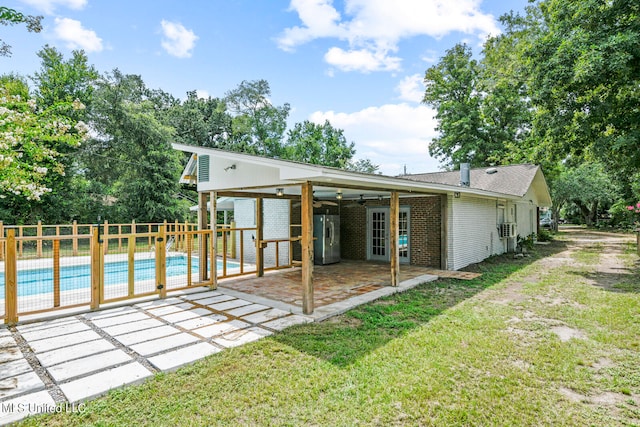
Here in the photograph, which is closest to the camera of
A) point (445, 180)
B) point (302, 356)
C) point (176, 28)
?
point (302, 356)

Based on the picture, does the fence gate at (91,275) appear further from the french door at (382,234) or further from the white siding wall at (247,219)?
the french door at (382,234)

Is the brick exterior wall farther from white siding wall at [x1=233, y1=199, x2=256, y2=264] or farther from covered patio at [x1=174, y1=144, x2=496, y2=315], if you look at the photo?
white siding wall at [x1=233, y1=199, x2=256, y2=264]

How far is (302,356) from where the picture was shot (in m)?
3.85

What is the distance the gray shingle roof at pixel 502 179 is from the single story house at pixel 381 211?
0.08 m

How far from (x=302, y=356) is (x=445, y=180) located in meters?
13.7

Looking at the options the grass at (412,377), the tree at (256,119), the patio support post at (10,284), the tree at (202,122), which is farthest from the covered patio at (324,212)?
the tree at (202,122)

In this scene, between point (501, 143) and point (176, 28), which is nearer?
point (176, 28)

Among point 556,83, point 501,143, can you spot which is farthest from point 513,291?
point 501,143

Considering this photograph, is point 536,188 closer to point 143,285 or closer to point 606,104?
point 606,104

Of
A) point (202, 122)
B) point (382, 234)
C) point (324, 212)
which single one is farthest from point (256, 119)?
point (382, 234)

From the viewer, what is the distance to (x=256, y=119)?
30.7m

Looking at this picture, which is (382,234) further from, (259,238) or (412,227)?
(259,238)

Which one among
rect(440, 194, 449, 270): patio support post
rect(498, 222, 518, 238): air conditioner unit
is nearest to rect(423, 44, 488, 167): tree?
rect(498, 222, 518, 238): air conditioner unit

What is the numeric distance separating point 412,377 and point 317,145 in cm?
2793
